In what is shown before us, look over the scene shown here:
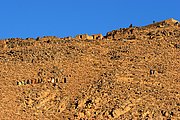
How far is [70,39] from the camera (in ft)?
136

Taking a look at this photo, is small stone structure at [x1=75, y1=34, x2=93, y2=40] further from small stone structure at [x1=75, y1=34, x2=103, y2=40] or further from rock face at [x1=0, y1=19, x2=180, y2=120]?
rock face at [x1=0, y1=19, x2=180, y2=120]

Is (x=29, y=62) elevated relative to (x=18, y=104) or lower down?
elevated

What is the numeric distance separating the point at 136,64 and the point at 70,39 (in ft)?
22.3

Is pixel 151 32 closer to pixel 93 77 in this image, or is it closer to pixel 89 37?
pixel 89 37

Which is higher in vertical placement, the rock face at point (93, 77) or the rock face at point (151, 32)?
the rock face at point (151, 32)

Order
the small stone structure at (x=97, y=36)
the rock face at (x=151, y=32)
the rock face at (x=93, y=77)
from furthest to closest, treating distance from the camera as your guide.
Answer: the small stone structure at (x=97, y=36)
the rock face at (x=151, y=32)
the rock face at (x=93, y=77)

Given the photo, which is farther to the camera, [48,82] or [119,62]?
[119,62]

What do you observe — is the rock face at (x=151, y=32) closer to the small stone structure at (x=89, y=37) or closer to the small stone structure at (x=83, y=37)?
the small stone structure at (x=89, y=37)

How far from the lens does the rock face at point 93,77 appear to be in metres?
30.7

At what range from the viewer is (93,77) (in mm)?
34125

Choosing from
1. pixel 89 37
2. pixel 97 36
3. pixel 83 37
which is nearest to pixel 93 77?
pixel 83 37

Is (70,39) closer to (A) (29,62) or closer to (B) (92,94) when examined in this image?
(A) (29,62)

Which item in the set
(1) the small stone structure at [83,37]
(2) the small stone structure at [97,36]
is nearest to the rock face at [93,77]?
(2) the small stone structure at [97,36]

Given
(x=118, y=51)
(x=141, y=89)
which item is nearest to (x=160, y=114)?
(x=141, y=89)
